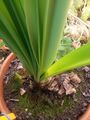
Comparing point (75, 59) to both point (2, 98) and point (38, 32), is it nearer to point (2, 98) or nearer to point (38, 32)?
point (38, 32)

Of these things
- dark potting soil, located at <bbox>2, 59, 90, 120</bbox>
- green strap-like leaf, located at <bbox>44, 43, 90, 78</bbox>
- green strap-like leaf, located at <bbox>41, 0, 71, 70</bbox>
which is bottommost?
dark potting soil, located at <bbox>2, 59, 90, 120</bbox>

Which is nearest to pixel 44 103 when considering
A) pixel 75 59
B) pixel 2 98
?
pixel 2 98

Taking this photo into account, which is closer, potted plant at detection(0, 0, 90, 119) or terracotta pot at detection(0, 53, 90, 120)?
potted plant at detection(0, 0, 90, 119)

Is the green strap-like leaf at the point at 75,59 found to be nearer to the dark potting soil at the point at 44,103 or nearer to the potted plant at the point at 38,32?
the potted plant at the point at 38,32

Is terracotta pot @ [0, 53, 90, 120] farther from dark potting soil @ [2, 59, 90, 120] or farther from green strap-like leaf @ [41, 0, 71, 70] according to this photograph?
green strap-like leaf @ [41, 0, 71, 70]

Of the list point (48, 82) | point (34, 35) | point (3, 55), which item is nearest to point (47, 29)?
point (34, 35)

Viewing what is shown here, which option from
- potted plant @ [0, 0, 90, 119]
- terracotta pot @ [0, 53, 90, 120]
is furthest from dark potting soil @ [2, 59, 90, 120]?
potted plant @ [0, 0, 90, 119]

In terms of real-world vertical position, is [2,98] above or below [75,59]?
below
